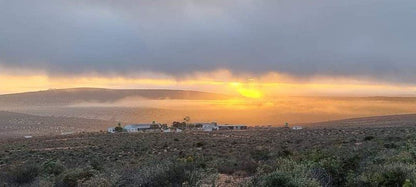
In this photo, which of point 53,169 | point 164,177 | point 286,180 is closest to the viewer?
point 286,180

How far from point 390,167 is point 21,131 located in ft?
443

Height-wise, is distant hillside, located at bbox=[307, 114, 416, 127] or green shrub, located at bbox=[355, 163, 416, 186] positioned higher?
green shrub, located at bbox=[355, 163, 416, 186]

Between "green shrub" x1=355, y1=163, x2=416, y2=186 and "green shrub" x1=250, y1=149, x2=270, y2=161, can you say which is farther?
"green shrub" x1=250, y1=149, x2=270, y2=161

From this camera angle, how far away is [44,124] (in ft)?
514

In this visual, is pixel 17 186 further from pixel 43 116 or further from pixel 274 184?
pixel 43 116

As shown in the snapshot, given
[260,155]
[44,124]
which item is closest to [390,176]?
[260,155]

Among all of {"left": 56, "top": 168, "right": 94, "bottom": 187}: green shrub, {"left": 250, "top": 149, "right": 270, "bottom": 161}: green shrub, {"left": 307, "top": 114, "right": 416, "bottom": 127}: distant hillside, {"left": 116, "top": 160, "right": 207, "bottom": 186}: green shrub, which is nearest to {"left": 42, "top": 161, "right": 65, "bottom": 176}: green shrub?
{"left": 56, "top": 168, "right": 94, "bottom": 187}: green shrub

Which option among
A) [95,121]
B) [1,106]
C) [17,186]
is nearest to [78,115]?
[95,121]

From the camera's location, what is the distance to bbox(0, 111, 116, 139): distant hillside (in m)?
140

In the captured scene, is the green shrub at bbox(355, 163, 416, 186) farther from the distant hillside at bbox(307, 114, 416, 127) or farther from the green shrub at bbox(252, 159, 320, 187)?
the distant hillside at bbox(307, 114, 416, 127)

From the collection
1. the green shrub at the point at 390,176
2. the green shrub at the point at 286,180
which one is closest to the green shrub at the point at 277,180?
the green shrub at the point at 286,180

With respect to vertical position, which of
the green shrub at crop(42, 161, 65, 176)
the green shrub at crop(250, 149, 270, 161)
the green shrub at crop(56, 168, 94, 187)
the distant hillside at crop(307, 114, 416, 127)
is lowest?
the distant hillside at crop(307, 114, 416, 127)

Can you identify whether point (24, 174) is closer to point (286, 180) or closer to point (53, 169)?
point (53, 169)

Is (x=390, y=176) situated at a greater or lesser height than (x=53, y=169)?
greater
